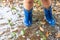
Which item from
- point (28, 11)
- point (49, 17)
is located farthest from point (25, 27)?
point (49, 17)

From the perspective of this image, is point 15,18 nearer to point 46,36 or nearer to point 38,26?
point 38,26

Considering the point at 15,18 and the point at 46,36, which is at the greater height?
the point at 15,18

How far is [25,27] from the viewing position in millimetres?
2219

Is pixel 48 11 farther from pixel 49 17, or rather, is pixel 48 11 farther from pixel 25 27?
pixel 25 27

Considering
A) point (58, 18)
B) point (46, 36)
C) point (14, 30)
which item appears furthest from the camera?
point (58, 18)

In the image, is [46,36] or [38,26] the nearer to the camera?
[46,36]

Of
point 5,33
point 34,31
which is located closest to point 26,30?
point 34,31

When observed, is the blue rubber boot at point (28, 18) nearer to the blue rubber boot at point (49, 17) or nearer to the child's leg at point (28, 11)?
the child's leg at point (28, 11)

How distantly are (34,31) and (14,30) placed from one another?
26 cm

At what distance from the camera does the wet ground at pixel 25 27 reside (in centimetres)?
208

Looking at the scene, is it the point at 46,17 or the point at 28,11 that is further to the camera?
the point at 46,17

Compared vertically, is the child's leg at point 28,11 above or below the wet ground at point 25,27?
above

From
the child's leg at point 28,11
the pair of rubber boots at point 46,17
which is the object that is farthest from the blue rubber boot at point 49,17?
the child's leg at point 28,11

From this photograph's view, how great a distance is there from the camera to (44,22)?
2.26 meters
